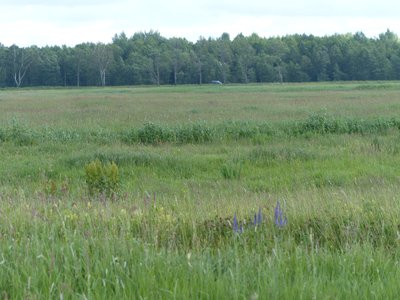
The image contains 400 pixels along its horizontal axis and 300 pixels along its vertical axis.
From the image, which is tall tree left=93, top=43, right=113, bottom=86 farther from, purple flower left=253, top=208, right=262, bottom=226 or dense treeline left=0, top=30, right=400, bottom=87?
purple flower left=253, top=208, right=262, bottom=226

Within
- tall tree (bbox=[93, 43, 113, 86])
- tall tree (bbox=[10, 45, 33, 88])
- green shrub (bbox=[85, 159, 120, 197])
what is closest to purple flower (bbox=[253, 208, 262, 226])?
green shrub (bbox=[85, 159, 120, 197])

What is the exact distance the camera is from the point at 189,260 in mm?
4094

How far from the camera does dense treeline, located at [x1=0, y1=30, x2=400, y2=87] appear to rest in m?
104

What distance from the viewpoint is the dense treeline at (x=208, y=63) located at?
104 meters

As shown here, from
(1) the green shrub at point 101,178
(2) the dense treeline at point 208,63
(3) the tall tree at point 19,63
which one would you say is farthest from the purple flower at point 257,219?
(3) the tall tree at point 19,63

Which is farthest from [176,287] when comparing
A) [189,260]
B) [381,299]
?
[381,299]

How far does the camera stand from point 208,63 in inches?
4257

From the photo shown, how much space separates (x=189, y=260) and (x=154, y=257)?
0.81 feet

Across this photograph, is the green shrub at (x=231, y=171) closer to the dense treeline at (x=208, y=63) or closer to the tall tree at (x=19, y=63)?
the dense treeline at (x=208, y=63)

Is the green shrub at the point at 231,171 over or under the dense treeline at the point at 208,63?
under

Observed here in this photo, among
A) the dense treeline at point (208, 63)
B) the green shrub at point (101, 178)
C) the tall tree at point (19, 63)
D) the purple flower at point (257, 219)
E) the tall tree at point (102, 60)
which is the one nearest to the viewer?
the purple flower at point (257, 219)

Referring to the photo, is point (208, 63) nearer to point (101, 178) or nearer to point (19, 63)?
point (19, 63)

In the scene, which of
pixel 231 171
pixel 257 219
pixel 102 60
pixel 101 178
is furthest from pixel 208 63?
pixel 257 219

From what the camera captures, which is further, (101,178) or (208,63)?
(208,63)
